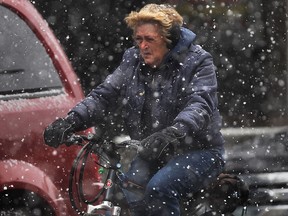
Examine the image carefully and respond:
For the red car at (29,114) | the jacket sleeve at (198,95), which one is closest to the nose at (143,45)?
→ the jacket sleeve at (198,95)

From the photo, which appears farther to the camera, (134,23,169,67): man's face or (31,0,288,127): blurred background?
(31,0,288,127): blurred background

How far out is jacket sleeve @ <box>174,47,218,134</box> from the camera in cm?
611

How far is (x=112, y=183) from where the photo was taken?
5.93 meters

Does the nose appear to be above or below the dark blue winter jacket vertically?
above

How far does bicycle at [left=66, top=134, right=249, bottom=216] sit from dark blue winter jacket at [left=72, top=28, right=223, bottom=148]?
23 cm

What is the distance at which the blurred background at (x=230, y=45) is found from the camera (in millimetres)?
12664

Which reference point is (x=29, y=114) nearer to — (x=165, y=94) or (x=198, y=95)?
(x=165, y=94)

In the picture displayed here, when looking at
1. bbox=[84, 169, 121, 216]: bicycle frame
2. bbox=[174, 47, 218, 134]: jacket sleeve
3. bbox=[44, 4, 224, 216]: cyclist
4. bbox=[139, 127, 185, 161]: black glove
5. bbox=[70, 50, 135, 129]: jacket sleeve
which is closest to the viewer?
bbox=[139, 127, 185, 161]: black glove

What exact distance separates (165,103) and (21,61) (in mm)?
1150

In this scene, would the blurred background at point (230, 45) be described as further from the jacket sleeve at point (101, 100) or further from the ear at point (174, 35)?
the ear at point (174, 35)

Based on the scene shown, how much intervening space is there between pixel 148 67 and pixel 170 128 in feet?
2.15

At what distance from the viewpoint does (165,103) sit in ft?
21.0

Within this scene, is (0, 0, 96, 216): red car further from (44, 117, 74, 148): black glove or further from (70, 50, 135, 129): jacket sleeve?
(44, 117, 74, 148): black glove

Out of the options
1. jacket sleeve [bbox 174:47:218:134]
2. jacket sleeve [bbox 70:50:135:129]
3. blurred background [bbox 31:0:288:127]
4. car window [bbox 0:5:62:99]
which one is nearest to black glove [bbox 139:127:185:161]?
jacket sleeve [bbox 174:47:218:134]
